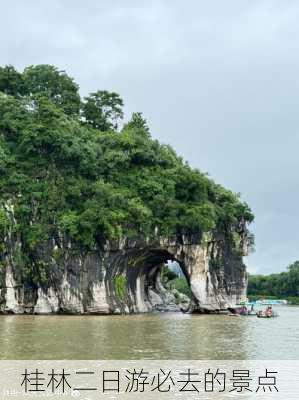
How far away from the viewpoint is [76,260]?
31781 millimetres

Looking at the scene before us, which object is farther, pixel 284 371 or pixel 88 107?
pixel 88 107

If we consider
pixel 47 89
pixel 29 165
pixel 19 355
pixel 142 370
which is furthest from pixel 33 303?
pixel 142 370

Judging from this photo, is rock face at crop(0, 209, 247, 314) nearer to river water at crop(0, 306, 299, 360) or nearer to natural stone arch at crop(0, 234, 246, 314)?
natural stone arch at crop(0, 234, 246, 314)

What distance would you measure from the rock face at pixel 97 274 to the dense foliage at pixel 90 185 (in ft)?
2.34

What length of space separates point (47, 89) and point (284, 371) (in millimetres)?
30591

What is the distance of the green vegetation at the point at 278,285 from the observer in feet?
211

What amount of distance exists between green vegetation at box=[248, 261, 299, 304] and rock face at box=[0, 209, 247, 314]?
30258mm

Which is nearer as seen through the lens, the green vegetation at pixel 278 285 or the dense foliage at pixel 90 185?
the dense foliage at pixel 90 185

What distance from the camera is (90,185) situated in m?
32.2

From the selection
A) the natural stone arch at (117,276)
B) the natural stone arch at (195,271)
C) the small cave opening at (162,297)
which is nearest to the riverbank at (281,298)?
the small cave opening at (162,297)

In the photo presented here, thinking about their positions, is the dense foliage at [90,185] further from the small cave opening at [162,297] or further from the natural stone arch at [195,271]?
the small cave opening at [162,297]

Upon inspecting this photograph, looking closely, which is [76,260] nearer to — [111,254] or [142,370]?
[111,254]

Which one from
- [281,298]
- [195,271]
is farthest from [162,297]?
[281,298]

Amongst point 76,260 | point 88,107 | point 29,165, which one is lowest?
point 76,260
